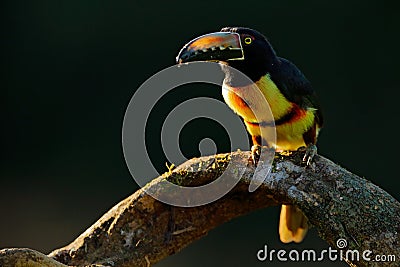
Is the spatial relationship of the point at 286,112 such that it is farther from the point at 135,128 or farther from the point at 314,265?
the point at 314,265

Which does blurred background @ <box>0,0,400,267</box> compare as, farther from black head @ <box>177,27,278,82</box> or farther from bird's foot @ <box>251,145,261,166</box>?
bird's foot @ <box>251,145,261,166</box>

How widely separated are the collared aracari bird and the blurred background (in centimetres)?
144

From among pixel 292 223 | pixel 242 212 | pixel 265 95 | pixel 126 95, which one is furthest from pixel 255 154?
pixel 126 95

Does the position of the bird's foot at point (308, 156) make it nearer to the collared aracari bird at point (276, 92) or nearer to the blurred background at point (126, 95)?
the collared aracari bird at point (276, 92)

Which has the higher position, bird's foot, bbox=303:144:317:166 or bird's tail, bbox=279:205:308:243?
bird's foot, bbox=303:144:317:166

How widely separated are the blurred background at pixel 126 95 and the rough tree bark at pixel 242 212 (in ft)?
5.95

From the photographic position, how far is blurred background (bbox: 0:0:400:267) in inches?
136

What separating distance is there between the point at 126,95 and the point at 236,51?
1955mm

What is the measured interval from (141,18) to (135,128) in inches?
86.7

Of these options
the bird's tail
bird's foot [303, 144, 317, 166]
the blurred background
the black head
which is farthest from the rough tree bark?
the blurred background

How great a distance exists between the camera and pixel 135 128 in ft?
5.20

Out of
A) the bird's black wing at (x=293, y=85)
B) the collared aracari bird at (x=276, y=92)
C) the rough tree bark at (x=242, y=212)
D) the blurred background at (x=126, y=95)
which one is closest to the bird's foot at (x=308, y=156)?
the rough tree bark at (x=242, y=212)

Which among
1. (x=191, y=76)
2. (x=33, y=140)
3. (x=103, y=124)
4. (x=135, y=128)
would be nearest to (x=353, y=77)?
(x=103, y=124)

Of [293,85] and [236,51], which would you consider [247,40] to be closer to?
[236,51]
